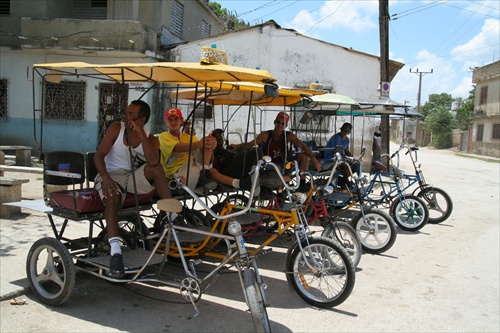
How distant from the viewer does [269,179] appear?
16.9 ft

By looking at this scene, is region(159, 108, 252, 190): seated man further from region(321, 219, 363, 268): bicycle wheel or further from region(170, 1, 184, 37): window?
region(170, 1, 184, 37): window

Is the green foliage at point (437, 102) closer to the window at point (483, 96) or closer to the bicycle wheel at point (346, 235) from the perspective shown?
the window at point (483, 96)

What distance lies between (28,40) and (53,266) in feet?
43.5

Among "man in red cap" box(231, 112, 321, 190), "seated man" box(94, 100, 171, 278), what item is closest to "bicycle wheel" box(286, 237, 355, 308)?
"seated man" box(94, 100, 171, 278)

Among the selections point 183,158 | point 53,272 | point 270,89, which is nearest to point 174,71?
point 270,89

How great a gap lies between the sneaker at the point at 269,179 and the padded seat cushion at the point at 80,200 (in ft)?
4.94

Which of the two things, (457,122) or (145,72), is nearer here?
(145,72)

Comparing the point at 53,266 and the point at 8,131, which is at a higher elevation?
the point at 8,131

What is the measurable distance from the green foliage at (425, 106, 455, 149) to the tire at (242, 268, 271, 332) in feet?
170

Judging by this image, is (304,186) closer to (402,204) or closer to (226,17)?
Answer: (402,204)

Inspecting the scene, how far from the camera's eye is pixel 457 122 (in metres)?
52.6

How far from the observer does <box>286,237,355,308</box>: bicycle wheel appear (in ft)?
13.4

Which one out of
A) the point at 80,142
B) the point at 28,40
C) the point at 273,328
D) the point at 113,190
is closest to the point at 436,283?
the point at 273,328

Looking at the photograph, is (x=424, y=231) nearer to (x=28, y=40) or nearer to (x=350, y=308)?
(x=350, y=308)
